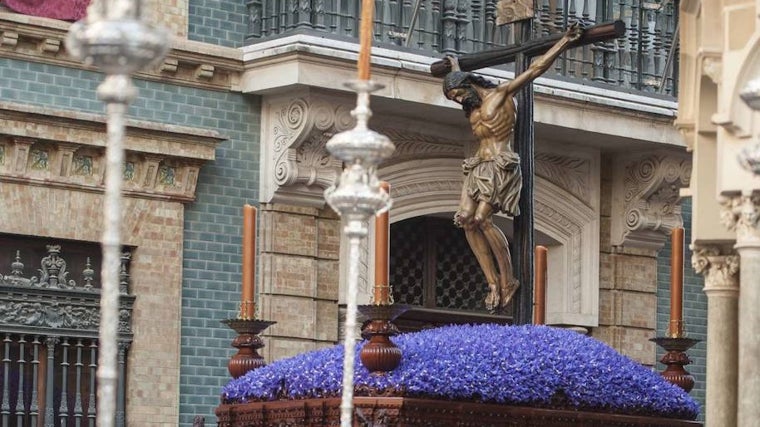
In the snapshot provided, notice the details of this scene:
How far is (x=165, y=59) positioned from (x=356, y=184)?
27.7 feet

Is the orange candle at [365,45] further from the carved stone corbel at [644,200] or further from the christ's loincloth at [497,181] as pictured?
the carved stone corbel at [644,200]

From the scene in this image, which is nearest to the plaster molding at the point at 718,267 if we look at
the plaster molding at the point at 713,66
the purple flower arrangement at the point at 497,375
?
the plaster molding at the point at 713,66

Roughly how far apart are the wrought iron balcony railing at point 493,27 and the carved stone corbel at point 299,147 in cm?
57

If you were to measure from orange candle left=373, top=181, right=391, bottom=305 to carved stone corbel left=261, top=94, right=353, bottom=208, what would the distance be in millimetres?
7016

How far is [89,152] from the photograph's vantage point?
17.4 m

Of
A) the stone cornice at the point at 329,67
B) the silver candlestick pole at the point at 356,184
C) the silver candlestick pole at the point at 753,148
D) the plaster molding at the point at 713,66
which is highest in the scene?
the stone cornice at the point at 329,67

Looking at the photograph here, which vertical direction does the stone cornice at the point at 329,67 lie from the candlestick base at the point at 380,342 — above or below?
above

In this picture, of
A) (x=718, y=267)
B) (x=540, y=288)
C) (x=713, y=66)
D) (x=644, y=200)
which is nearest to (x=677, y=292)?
(x=540, y=288)

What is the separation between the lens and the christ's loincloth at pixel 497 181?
12148 millimetres

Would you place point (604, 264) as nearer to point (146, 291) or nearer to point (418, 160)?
point (418, 160)

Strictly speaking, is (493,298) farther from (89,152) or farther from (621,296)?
(621,296)

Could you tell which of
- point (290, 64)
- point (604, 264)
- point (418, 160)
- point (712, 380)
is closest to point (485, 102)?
point (712, 380)

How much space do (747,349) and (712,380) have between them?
0.81m

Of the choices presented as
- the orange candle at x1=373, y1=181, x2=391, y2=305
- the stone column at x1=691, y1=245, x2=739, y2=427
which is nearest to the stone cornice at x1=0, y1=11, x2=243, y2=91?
the stone column at x1=691, y1=245, x2=739, y2=427
